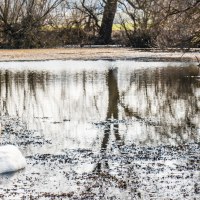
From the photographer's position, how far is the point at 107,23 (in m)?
50.9

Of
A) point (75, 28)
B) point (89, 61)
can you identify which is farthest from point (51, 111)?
point (75, 28)

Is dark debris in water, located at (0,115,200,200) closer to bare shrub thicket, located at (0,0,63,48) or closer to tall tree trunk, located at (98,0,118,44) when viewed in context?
bare shrub thicket, located at (0,0,63,48)

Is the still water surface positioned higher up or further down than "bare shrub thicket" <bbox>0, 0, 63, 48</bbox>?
further down

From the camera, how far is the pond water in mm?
9469

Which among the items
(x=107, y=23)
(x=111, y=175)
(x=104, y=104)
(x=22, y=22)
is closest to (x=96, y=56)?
(x=22, y=22)

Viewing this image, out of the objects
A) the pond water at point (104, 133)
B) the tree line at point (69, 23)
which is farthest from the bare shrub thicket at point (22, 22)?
the pond water at point (104, 133)

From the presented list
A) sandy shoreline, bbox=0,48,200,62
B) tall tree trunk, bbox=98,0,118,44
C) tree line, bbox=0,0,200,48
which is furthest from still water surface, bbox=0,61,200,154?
tall tree trunk, bbox=98,0,118,44

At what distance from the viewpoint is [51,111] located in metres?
17.0

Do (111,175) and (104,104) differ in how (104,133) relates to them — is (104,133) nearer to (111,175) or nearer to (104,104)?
(111,175)

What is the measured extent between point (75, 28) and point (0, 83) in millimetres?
26510

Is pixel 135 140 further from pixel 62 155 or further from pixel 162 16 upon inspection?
pixel 162 16

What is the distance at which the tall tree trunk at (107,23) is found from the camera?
1983 inches

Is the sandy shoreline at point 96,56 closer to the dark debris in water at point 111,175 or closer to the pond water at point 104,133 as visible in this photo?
the pond water at point 104,133

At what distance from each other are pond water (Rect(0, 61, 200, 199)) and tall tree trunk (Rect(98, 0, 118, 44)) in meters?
24.5
